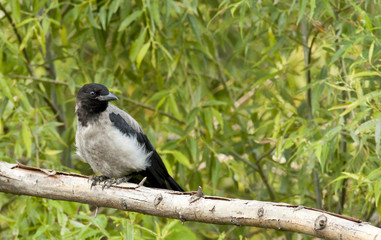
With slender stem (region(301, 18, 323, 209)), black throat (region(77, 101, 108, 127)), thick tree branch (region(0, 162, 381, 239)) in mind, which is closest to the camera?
thick tree branch (region(0, 162, 381, 239))

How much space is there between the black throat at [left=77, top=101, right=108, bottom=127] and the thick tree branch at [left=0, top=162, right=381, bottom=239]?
0.90m

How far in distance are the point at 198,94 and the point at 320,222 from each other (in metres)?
2.57

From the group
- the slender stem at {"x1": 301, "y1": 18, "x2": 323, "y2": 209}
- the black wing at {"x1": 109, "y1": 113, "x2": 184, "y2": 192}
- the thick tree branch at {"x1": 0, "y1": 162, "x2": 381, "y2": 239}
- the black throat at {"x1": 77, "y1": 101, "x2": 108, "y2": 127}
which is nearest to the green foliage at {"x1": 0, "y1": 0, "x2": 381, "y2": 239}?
the slender stem at {"x1": 301, "y1": 18, "x2": 323, "y2": 209}

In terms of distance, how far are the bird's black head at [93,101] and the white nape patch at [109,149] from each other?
7 cm

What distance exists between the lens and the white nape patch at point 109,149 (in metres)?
4.25

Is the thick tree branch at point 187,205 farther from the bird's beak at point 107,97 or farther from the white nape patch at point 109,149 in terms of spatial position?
the bird's beak at point 107,97

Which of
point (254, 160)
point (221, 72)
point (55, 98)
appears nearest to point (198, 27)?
point (221, 72)

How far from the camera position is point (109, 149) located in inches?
167

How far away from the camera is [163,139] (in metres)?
5.70

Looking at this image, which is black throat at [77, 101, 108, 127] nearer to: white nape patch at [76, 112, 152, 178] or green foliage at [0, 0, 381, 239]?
white nape patch at [76, 112, 152, 178]

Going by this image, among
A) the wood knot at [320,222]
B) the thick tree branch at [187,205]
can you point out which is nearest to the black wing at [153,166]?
the thick tree branch at [187,205]

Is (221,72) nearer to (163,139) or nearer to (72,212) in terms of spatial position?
(163,139)

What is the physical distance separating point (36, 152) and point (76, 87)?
830mm

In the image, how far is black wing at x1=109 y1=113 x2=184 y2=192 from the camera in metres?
4.41
